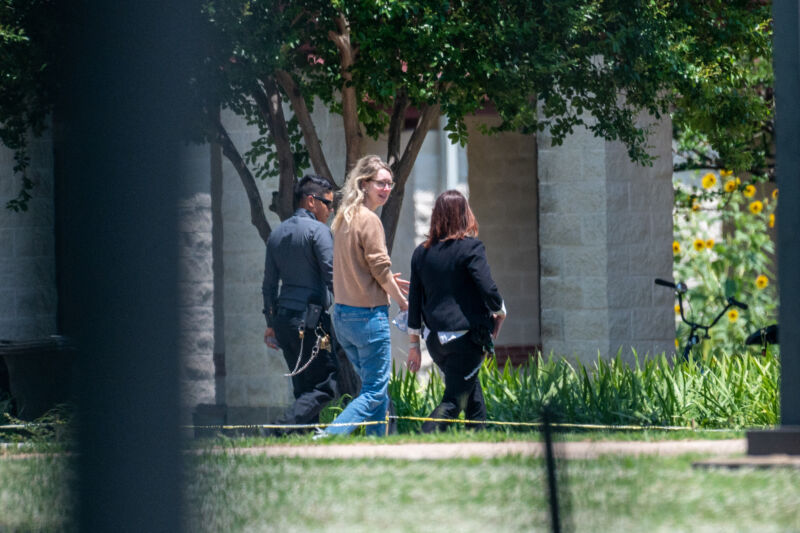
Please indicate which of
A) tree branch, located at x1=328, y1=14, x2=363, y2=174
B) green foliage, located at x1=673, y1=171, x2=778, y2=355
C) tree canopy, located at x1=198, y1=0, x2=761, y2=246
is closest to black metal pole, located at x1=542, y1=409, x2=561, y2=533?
tree canopy, located at x1=198, y1=0, x2=761, y2=246

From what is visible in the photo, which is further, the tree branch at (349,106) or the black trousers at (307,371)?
the tree branch at (349,106)

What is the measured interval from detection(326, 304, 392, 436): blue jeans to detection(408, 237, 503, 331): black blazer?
0.32 metres

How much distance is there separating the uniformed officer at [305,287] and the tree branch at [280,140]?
1.68 meters

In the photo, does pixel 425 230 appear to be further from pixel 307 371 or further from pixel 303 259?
pixel 307 371

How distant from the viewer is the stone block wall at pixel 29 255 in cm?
1218

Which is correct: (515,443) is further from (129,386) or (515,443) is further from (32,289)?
(32,289)

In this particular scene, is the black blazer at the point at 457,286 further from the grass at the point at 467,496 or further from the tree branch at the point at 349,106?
the tree branch at the point at 349,106

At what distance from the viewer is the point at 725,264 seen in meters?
14.3

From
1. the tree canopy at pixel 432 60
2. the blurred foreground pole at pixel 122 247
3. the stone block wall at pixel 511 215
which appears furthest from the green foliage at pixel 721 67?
the blurred foreground pole at pixel 122 247

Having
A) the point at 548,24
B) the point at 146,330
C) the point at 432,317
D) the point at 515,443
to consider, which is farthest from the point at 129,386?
the point at 548,24

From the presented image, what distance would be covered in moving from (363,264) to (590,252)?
16.9ft

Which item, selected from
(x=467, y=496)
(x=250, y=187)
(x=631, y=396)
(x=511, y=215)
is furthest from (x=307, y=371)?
(x=511, y=215)

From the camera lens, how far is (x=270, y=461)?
627cm

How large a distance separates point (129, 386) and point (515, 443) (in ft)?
16.7
